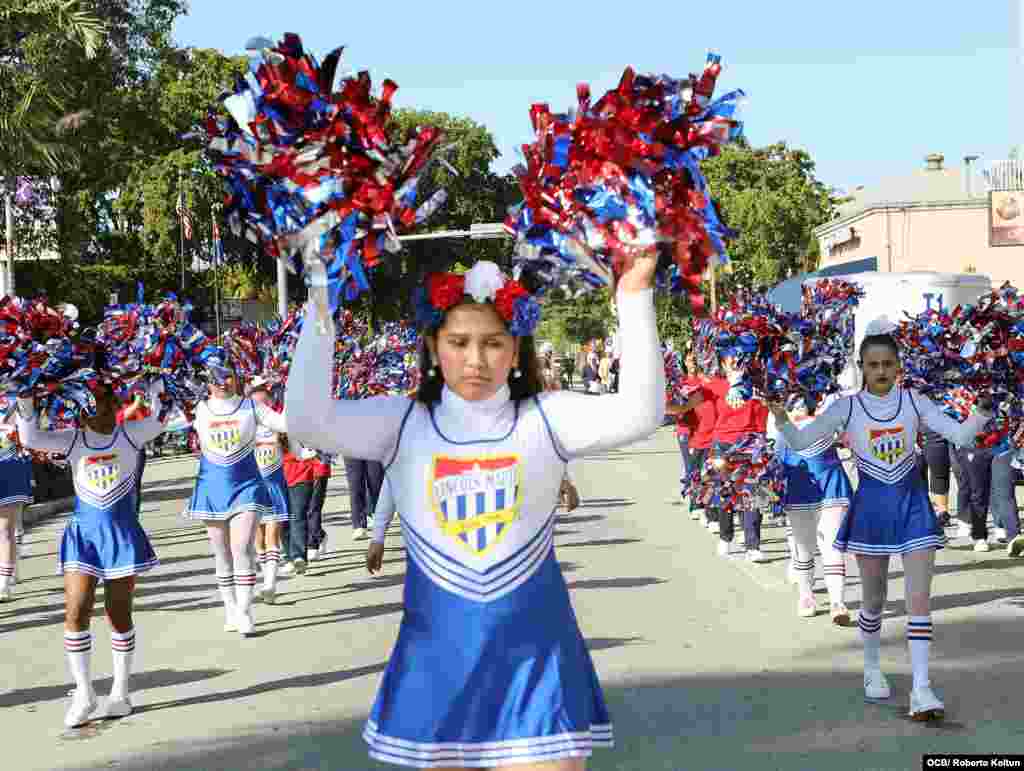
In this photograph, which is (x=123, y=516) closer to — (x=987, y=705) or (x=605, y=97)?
(x=987, y=705)

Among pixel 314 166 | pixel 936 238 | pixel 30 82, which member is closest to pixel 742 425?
pixel 30 82

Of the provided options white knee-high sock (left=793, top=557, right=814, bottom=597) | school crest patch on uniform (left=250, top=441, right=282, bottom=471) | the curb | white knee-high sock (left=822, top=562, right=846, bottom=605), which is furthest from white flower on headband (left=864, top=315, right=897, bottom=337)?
the curb

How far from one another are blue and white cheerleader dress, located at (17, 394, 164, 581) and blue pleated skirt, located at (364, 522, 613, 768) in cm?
430

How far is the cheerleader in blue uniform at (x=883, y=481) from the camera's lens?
24.7 ft

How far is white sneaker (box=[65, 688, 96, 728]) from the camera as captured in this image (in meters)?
7.77

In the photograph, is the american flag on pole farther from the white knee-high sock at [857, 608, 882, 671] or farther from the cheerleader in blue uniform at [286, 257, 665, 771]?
the cheerleader in blue uniform at [286, 257, 665, 771]

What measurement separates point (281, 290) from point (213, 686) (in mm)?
25504

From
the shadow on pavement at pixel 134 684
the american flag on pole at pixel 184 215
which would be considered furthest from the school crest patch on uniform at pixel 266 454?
the american flag on pole at pixel 184 215

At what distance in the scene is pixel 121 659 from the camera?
26.3ft

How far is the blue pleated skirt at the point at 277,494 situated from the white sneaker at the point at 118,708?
4191 mm

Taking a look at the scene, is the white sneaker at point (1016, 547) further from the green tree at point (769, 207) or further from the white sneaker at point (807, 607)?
the green tree at point (769, 207)

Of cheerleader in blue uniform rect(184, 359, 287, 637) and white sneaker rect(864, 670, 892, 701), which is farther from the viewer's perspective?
cheerleader in blue uniform rect(184, 359, 287, 637)

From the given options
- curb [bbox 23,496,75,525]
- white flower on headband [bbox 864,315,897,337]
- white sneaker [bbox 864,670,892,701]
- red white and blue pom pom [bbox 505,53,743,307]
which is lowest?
curb [bbox 23,496,75,525]

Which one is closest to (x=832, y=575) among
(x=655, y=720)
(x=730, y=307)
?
(x=730, y=307)
